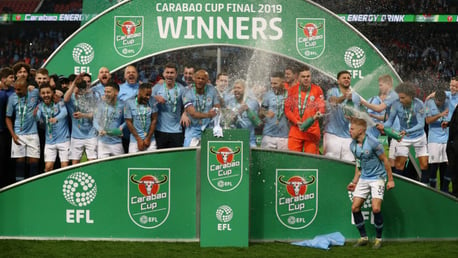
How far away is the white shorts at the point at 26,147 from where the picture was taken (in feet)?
31.8

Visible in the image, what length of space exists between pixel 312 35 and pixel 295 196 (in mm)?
3169

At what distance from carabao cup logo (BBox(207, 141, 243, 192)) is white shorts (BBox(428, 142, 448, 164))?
Answer: 13.1 feet

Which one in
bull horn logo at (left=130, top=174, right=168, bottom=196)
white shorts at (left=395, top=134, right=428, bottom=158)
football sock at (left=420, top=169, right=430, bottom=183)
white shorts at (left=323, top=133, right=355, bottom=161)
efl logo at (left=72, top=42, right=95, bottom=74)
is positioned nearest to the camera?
bull horn logo at (left=130, top=174, right=168, bottom=196)

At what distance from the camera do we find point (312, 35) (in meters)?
10.6

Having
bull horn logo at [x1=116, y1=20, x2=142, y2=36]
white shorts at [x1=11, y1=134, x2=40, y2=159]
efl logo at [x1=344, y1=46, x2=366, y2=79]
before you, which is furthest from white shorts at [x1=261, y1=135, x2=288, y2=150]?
white shorts at [x1=11, y1=134, x2=40, y2=159]

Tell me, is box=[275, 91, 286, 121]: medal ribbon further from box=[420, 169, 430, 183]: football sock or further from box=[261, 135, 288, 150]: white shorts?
box=[420, 169, 430, 183]: football sock

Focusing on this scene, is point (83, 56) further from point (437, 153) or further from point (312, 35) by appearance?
point (437, 153)

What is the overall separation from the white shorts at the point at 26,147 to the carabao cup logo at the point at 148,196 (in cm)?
223

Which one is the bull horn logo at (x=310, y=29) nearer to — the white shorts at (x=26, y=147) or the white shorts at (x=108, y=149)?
the white shorts at (x=108, y=149)

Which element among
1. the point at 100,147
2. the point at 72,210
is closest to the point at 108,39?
the point at 100,147

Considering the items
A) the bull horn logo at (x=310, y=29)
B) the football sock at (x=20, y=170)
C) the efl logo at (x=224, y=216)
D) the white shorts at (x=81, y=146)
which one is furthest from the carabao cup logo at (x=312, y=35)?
the football sock at (x=20, y=170)

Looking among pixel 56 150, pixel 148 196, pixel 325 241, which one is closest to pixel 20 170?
pixel 56 150

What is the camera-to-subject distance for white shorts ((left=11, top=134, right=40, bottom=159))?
31.8ft

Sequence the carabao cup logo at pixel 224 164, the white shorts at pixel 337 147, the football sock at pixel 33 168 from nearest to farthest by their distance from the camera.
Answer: the carabao cup logo at pixel 224 164 → the white shorts at pixel 337 147 → the football sock at pixel 33 168
